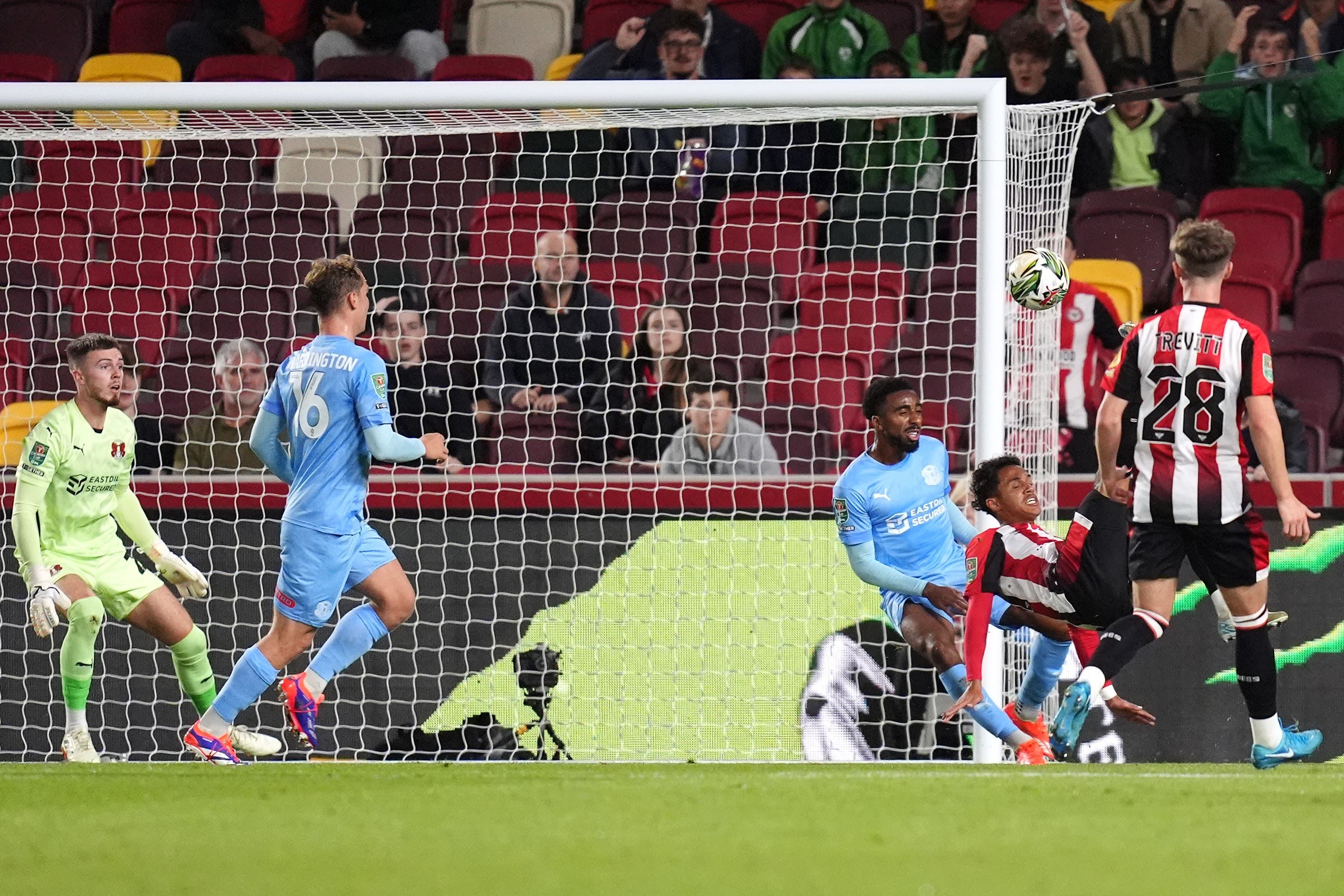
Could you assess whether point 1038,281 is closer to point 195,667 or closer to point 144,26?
point 195,667

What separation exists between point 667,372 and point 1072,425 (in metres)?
1.91

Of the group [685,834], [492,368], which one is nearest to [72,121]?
[492,368]

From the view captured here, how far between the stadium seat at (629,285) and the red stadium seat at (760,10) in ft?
8.22

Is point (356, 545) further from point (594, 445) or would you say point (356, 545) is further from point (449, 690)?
point (594, 445)

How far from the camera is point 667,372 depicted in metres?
7.30

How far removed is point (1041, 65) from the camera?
335 inches

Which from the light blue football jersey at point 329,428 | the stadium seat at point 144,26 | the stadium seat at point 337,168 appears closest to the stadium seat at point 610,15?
the stadium seat at point 337,168

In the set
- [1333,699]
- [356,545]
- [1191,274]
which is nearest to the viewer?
[1191,274]

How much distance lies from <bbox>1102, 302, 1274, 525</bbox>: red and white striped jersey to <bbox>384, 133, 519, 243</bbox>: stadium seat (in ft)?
13.7

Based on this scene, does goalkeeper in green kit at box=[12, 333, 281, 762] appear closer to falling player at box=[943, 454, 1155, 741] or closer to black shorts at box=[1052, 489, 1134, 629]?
falling player at box=[943, 454, 1155, 741]

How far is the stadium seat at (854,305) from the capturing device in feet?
25.3

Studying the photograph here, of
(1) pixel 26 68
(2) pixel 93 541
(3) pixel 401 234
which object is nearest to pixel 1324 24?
(3) pixel 401 234

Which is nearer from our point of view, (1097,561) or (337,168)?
(1097,561)

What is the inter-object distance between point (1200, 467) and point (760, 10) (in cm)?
569
